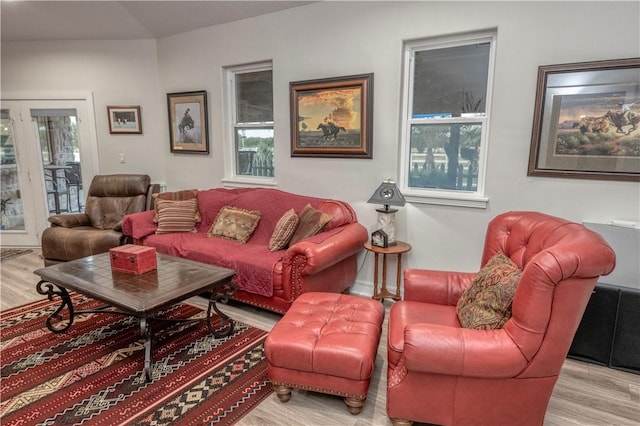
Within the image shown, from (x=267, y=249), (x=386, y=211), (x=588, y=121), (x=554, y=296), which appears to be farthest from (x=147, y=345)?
(x=588, y=121)

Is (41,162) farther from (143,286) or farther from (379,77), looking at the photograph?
(379,77)

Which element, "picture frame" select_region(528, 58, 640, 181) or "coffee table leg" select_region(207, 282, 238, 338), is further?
"coffee table leg" select_region(207, 282, 238, 338)

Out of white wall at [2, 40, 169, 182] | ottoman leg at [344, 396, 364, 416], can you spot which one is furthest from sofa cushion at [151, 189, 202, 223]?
ottoman leg at [344, 396, 364, 416]

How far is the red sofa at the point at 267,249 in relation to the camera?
276 cm

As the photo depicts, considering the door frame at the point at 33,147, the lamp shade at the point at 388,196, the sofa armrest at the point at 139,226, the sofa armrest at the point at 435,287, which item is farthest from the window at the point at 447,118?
the door frame at the point at 33,147

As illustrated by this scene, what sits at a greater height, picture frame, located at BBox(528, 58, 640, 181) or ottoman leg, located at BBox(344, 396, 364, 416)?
picture frame, located at BBox(528, 58, 640, 181)

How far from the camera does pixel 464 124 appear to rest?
300 cm

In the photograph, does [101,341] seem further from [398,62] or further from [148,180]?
[398,62]

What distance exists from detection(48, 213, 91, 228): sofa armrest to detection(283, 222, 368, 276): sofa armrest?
114 inches

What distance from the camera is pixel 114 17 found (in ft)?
14.0

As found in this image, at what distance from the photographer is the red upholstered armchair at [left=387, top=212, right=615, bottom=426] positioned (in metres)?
1.43

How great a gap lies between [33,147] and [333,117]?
418cm

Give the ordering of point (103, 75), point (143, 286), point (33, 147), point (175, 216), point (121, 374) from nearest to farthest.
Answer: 1. point (121, 374)
2. point (143, 286)
3. point (175, 216)
4. point (103, 75)
5. point (33, 147)

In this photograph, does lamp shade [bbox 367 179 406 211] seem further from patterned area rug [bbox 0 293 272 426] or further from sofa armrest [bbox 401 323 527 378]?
sofa armrest [bbox 401 323 527 378]
